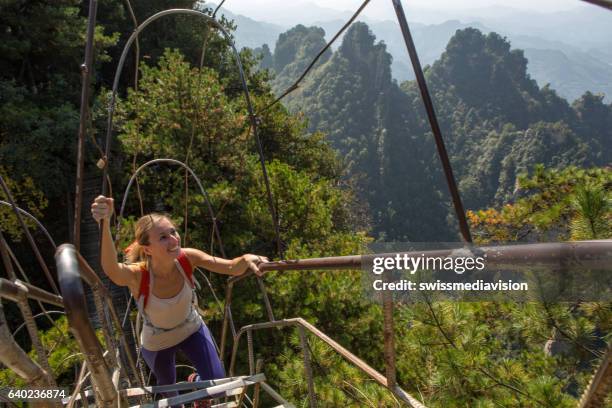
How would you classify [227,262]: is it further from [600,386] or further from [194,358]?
[600,386]

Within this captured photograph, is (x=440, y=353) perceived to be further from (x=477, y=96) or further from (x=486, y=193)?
(x=477, y=96)

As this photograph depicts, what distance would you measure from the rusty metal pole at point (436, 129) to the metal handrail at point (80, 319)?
23.3 inches

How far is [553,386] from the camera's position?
77.4 inches

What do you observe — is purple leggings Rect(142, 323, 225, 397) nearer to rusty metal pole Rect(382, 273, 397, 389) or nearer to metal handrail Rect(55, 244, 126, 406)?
rusty metal pole Rect(382, 273, 397, 389)

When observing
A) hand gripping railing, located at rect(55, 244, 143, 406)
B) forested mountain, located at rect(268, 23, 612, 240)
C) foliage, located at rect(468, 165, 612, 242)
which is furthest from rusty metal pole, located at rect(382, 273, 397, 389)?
forested mountain, located at rect(268, 23, 612, 240)

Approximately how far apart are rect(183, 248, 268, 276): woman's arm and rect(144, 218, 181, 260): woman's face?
0.29ft

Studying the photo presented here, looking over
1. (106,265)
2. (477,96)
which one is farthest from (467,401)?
(477,96)

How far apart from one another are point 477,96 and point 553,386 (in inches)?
3646

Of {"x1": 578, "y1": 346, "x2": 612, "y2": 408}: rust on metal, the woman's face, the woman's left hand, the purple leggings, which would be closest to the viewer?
{"x1": 578, "y1": 346, "x2": 612, "y2": 408}: rust on metal

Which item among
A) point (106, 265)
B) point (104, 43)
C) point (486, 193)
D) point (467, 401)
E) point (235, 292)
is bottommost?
point (486, 193)

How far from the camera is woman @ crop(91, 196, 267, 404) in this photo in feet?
6.73

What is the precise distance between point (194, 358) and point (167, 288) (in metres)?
0.32

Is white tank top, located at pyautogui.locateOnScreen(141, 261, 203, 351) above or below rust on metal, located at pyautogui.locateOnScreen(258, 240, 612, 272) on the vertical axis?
below

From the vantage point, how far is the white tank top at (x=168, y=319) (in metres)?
2.10
